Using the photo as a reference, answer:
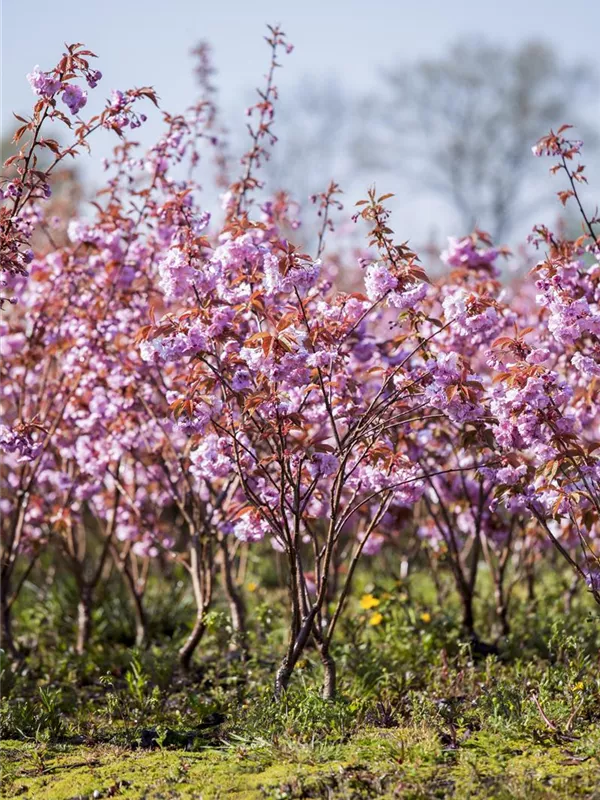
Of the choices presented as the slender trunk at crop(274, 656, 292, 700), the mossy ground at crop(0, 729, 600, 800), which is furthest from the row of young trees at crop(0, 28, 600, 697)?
the mossy ground at crop(0, 729, 600, 800)

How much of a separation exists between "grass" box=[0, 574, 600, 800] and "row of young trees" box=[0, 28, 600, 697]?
233mm

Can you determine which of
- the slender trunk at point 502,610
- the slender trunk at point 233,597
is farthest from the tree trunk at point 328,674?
the slender trunk at point 502,610

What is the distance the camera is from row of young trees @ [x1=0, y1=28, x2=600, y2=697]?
3617 mm

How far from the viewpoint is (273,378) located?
346 cm

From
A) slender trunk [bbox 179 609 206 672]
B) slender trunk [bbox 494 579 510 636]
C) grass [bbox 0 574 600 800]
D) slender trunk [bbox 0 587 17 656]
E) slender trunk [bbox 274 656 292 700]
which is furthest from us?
slender trunk [bbox 494 579 510 636]

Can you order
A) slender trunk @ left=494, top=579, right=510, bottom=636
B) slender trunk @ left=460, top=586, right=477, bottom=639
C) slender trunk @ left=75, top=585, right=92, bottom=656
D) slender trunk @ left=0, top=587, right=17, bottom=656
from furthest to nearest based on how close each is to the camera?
1. slender trunk @ left=75, top=585, right=92, bottom=656
2. slender trunk @ left=494, top=579, right=510, bottom=636
3. slender trunk @ left=460, top=586, right=477, bottom=639
4. slender trunk @ left=0, top=587, right=17, bottom=656

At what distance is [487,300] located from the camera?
3.63 metres

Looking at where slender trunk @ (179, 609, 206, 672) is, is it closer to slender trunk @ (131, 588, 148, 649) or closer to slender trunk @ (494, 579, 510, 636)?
slender trunk @ (131, 588, 148, 649)

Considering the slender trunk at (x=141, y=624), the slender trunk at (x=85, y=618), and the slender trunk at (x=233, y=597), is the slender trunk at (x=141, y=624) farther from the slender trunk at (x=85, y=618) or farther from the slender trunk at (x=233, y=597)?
the slender trunk at (x=233, y=597)

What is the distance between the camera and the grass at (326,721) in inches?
128

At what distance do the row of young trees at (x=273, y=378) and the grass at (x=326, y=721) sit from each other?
0.77 ft

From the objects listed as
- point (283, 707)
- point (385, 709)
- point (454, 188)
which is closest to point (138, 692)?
point (283, 707)

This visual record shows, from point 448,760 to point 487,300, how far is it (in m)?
1.75

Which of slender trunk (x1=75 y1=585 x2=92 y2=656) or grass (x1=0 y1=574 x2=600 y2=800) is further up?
slender trunk (x1=75 y1=585 x2=92 y2=656)
